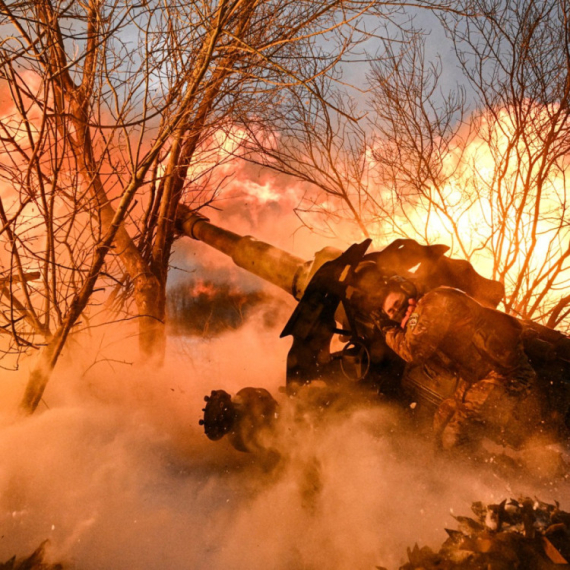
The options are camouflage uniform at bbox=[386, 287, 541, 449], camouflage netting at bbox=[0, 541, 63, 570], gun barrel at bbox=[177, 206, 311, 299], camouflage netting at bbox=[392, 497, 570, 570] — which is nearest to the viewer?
camouflage netting at bbox=[392, 497, 570, 570]

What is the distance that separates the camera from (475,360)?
11.6ft

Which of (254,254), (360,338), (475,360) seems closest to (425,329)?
(475,360)

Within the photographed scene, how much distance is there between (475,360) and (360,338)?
1.35 m

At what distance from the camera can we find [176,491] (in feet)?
16.4

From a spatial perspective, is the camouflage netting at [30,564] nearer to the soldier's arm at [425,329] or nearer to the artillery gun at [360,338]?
the artillery gun at [360,338]

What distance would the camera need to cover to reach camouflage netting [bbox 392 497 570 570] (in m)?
2.78

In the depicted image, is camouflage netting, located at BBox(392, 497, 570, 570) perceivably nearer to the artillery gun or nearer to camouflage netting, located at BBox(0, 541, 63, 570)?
the artillery gun

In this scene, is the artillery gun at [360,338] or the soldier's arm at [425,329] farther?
the artillery gun at [360,338]

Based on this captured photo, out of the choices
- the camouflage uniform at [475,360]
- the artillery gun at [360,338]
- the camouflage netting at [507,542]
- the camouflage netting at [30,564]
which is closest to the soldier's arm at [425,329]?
the camouflage uniform at [475,360]

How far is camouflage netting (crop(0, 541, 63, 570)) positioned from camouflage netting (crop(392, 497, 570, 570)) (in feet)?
11.0

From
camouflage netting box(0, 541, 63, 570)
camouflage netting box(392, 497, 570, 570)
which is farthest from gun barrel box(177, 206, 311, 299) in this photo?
camouflage netting box(0, 541, 63, 570)

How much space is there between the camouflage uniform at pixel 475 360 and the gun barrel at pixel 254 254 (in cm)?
179

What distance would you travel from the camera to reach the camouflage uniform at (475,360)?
3.37 meters

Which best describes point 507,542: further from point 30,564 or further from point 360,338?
point 30,564
